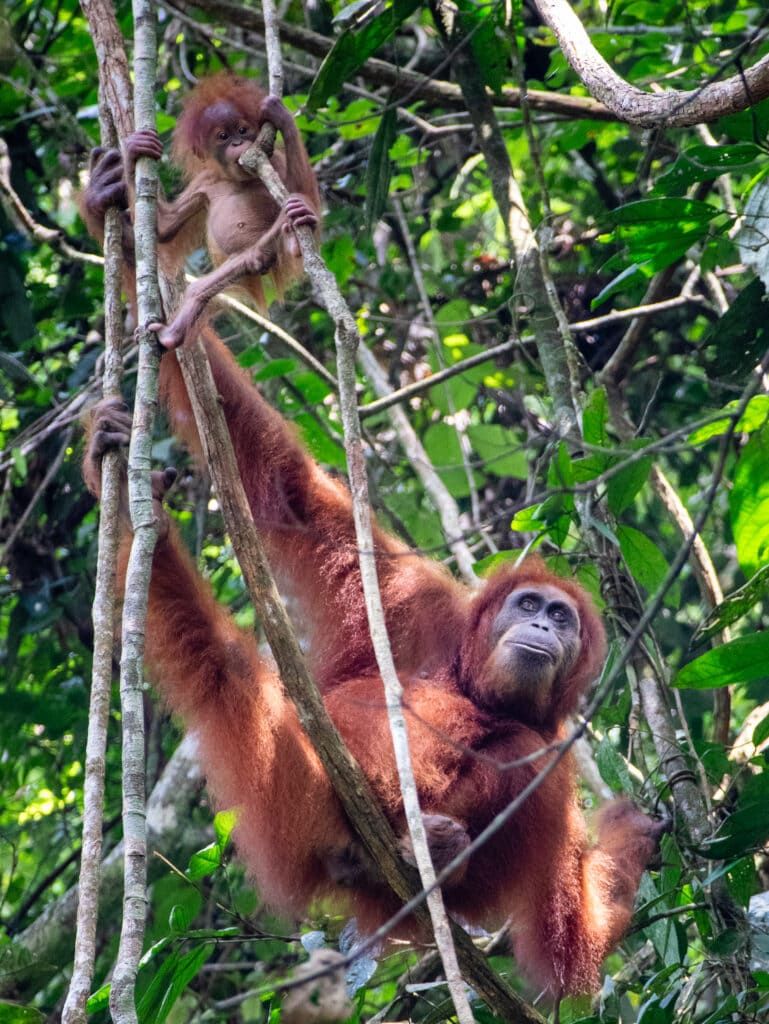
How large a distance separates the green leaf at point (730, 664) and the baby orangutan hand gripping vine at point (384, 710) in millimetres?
741

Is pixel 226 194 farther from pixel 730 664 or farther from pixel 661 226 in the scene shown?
pixel 730 664

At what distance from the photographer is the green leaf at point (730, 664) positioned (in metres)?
2.74

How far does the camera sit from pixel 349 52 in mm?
3779

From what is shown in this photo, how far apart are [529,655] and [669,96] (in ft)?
5.76

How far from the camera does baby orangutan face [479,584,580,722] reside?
3.70 metres

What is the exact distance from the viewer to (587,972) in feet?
12.5

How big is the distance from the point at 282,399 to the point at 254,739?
2389mm

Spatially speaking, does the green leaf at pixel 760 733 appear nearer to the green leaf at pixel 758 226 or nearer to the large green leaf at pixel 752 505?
the large green leaf at pixel 752 505

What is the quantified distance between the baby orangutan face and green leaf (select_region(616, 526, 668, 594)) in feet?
1.23

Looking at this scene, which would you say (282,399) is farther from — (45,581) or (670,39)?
(670,39)

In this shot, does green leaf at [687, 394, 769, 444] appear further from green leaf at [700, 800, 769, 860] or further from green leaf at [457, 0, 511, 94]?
green leaf at [457, 0, 511, 94]

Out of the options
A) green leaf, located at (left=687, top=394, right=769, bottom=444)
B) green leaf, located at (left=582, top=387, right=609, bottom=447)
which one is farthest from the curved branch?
green leaf, located at (left=582, top=387, right=609, bottom=447)

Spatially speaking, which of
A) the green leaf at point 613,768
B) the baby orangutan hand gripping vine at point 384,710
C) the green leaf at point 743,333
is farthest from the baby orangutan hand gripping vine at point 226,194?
the green leaf at point 613,768

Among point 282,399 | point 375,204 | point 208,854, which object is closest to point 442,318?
point 282,399
